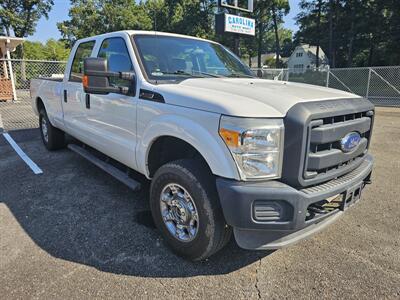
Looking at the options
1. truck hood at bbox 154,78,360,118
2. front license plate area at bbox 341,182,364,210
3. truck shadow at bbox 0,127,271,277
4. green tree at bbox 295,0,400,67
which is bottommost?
truck shadow at bbox 0,127,271,277

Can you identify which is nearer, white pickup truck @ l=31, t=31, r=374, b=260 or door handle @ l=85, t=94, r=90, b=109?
white pickup truck @ l=31, t=31, r=374, b=260

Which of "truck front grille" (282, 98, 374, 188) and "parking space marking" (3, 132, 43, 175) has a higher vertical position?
"truck front grille" (282, 98, 374, 188)

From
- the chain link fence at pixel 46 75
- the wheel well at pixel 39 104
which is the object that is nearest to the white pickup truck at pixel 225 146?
the wheel well at pixel 39 104

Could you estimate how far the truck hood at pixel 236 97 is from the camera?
2.33 meters

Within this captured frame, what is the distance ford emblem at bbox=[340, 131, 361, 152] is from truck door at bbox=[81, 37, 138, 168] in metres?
1.93

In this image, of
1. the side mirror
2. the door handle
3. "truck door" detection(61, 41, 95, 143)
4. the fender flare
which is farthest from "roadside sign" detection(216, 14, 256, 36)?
the fender flare

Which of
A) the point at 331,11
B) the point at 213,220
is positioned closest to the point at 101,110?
the point at 213,220

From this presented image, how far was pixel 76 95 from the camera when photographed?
466 centimetres

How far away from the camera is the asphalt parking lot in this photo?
2518 mm

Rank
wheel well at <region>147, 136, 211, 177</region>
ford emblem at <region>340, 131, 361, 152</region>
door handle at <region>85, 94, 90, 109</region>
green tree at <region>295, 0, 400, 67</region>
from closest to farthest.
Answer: ford emblem at <region>340, 131, 361, 152</region> < wheel well at <region>147, 136, 211, 177</region> < door handle at <region>85, 94, 90, 109</region> < green tree at <region>295, 0, 400, 67</region>

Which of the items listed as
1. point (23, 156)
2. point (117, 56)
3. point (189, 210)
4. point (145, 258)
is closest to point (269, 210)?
point (189, 210)

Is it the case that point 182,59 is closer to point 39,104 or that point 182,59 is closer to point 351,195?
point 351,195

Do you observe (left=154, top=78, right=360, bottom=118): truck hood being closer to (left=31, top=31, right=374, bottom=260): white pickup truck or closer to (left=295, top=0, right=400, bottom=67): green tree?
(left=31, top=31, right=374, bottom=260): white pickup truck

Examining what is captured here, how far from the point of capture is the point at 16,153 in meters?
6.42
